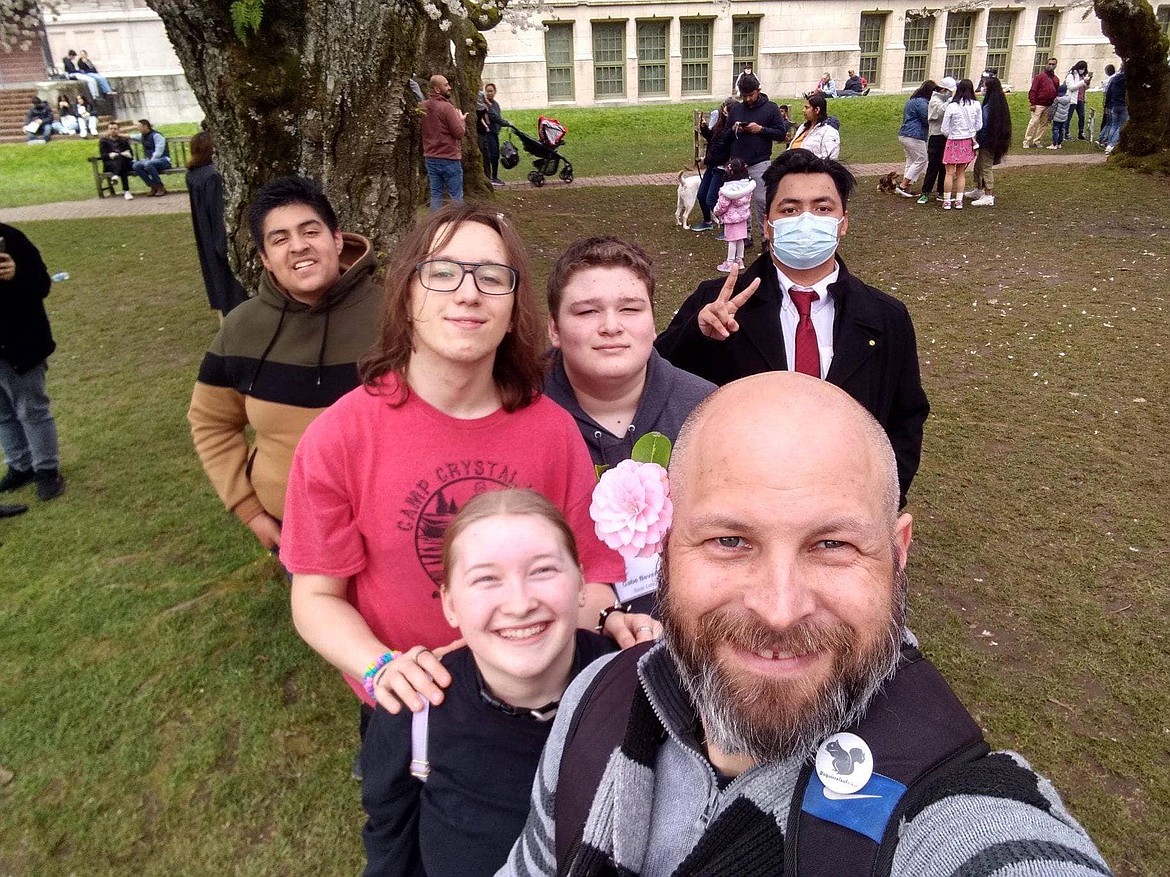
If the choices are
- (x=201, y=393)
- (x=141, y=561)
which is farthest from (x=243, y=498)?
(x=141, y=561)

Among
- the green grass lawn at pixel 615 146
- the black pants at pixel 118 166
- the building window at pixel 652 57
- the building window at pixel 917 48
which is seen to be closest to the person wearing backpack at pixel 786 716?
the green grass lawn at pixel 615 146

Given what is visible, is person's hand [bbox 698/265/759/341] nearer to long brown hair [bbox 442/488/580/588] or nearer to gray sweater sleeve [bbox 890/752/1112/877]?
long brown hair [bbox 442/488/580/588]

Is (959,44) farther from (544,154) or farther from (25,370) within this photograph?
(25,370)

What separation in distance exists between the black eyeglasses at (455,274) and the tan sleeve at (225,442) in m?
1.33

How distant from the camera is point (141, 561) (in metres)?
4.56

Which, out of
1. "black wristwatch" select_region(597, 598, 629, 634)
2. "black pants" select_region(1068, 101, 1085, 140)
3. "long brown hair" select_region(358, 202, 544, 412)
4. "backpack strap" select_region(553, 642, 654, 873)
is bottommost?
"black wristwatch" select_region(597, 598, 629, 634)

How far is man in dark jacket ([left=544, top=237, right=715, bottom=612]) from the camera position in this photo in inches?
90.3

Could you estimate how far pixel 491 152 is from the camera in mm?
16234

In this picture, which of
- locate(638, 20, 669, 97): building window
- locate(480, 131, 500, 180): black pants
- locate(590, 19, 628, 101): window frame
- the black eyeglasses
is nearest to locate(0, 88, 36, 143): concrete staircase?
locate(480, 131, 500, 180): black pants

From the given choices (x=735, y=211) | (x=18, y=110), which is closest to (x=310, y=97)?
(x=735, y=211)

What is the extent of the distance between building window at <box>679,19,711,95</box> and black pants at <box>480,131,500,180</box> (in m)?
19.5

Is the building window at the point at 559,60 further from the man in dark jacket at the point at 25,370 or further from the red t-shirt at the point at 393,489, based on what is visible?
the red t-shirt at the point at 393,489

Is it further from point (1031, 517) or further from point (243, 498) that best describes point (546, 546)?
point (1031, 517)

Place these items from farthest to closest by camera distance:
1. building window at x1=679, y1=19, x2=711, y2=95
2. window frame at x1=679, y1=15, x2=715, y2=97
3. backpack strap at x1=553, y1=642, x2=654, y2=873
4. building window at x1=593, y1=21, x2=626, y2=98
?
building window at x1=679, y1=19, x2=711, y2=95, window frame at x1=679, y1=15, x2=715, y2=97, building window at x1=593, y1=21, x2=626, y2=98, backpack strap at x1=553, y1=642, x2=654, y2=873
